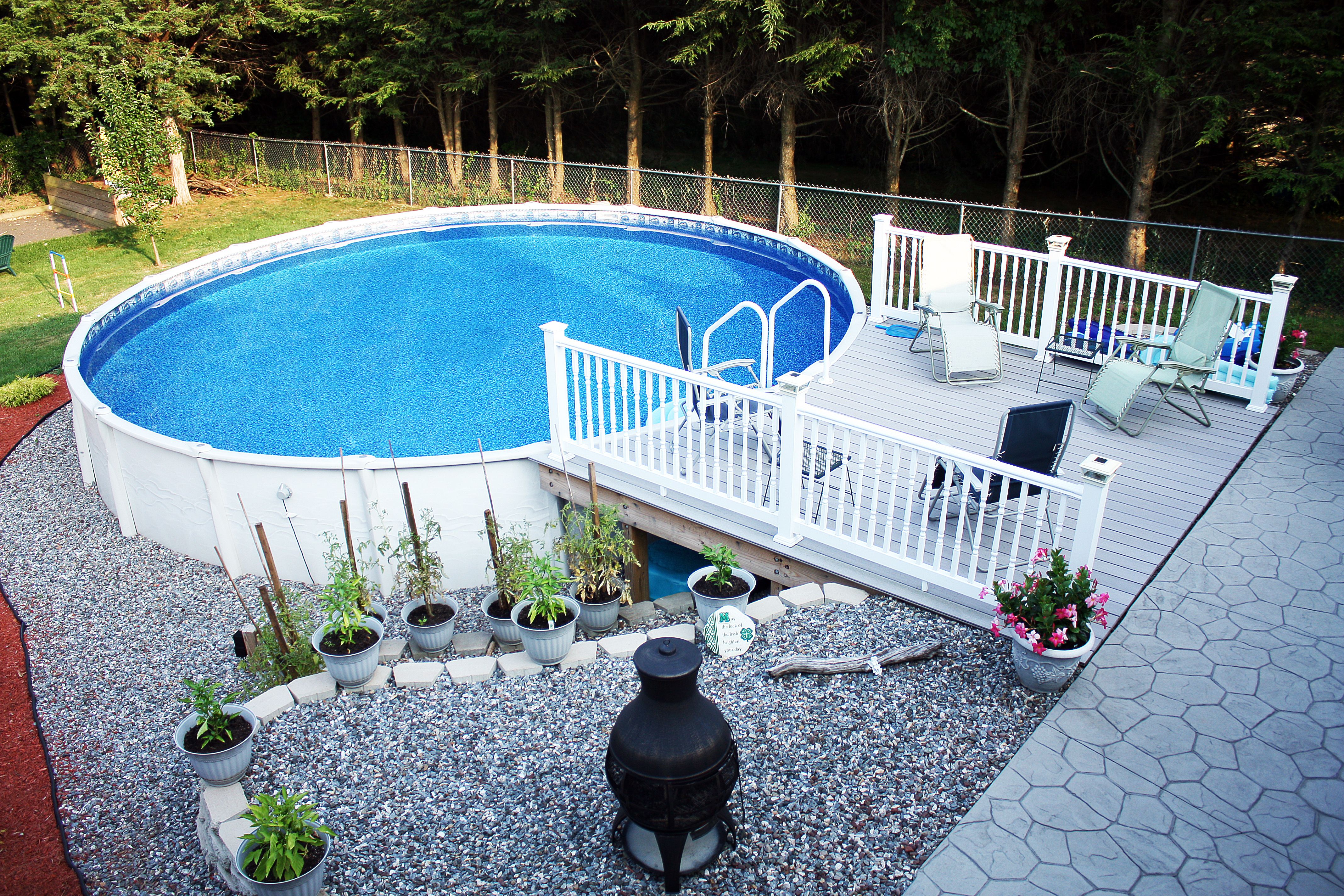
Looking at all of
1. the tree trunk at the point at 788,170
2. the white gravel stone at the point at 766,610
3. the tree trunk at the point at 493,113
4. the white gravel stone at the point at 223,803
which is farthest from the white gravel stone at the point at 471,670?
the tree trunk at the point at 493,113

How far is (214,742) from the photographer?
4.27 m

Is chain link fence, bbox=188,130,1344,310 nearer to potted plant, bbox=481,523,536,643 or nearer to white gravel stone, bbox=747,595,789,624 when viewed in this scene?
white gravel stone, bbox=747,595,789,624

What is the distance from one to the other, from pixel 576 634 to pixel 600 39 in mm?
16347

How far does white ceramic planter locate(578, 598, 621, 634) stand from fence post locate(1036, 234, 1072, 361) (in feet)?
13.9

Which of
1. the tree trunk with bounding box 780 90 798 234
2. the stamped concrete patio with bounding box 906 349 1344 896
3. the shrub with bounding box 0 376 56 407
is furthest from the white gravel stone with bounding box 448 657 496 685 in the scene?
the tree trunk with bounding box 780 90 798 234

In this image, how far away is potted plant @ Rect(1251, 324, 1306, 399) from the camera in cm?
688

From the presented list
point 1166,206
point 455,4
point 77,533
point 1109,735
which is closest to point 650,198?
point 455,4

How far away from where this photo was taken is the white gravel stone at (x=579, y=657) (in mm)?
4945

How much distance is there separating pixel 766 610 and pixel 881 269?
4609mm

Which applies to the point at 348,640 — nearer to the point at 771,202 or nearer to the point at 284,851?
the point at 284,851

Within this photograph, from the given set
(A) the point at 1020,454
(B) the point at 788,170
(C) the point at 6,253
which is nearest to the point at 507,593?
(A) the point at 1020,454

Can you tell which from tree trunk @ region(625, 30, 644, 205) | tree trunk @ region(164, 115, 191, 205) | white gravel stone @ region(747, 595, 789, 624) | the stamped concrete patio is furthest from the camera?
tree trunk @ region(164, 115, 191, 205)

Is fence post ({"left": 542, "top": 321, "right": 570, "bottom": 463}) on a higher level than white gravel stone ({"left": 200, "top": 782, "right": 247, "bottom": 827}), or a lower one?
higher

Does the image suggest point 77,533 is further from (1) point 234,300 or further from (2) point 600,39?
(2) point 600,39
